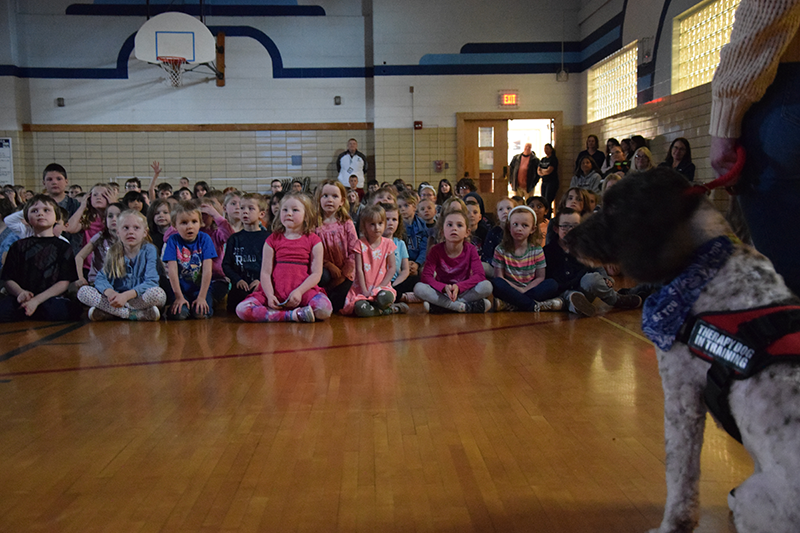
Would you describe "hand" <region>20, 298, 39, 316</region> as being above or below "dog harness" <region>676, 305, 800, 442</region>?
below

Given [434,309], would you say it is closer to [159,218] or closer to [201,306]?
[201,306]

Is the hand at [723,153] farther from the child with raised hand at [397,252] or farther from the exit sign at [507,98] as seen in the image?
the exit sign at [507,98]

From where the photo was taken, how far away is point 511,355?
Result: 3850mm

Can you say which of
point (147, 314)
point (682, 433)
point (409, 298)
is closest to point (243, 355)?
point (147, 314)

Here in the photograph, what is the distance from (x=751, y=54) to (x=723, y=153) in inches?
9.5

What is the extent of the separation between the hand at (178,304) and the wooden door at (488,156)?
9.36 meters

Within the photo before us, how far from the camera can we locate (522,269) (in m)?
5.68

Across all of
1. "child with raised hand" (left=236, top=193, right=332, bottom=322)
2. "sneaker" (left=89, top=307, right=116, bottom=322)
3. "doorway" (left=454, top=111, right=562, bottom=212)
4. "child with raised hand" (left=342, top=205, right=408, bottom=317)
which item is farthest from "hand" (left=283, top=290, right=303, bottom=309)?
"doorway" (left=454, top=111, right=562, bottom=212)

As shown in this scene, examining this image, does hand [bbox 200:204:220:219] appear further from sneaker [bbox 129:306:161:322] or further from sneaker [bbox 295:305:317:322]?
sneaker [bbox 295:305:317:322]

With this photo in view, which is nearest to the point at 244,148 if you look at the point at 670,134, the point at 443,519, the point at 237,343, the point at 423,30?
the point at 423,30

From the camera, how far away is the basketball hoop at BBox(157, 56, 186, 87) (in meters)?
12.1

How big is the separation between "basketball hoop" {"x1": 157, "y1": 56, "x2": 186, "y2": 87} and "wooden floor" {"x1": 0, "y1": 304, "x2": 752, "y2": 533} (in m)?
9.06

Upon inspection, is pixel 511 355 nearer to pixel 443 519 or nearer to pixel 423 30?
pixel 443 519

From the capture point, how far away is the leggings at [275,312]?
513 cm
